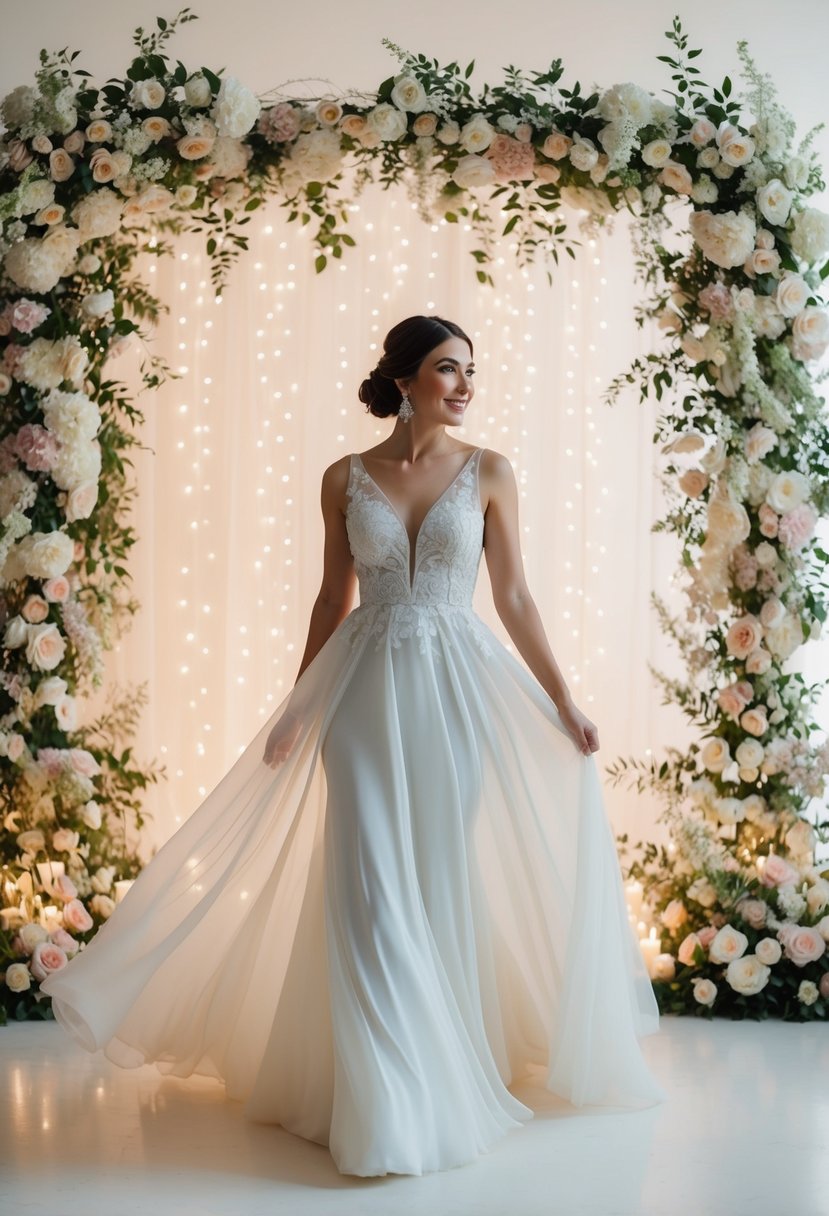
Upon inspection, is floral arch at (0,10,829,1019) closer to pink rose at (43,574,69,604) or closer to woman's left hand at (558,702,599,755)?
pink rose at (43,574,69,604)

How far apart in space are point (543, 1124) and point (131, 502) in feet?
9.42

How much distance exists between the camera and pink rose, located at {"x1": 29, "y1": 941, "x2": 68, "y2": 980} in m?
4.34

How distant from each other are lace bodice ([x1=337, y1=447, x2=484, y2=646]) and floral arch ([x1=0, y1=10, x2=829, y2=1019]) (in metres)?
1.26

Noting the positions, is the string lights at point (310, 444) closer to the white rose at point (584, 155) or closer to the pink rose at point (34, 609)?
the pink rose at point (34, 609)

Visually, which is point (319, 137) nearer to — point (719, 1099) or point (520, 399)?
point (520, 399)

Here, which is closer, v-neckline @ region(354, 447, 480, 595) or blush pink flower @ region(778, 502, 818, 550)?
v-neckline @ region(354, 447, 480, 595)

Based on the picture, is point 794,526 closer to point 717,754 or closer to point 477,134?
point 717,754

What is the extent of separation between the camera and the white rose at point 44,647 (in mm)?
4484

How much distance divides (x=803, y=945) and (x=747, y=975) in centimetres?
22

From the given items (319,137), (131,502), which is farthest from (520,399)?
(131,502)

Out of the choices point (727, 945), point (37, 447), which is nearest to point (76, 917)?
point (37, 447)

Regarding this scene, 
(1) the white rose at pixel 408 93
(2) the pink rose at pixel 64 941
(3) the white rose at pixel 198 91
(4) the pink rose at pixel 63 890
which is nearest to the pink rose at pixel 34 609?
(4) the pink rose at pixel 63 890

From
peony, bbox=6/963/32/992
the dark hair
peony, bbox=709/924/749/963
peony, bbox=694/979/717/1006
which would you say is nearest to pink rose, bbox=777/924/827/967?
peony, bbox=709/924/749/963

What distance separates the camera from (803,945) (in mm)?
4379
